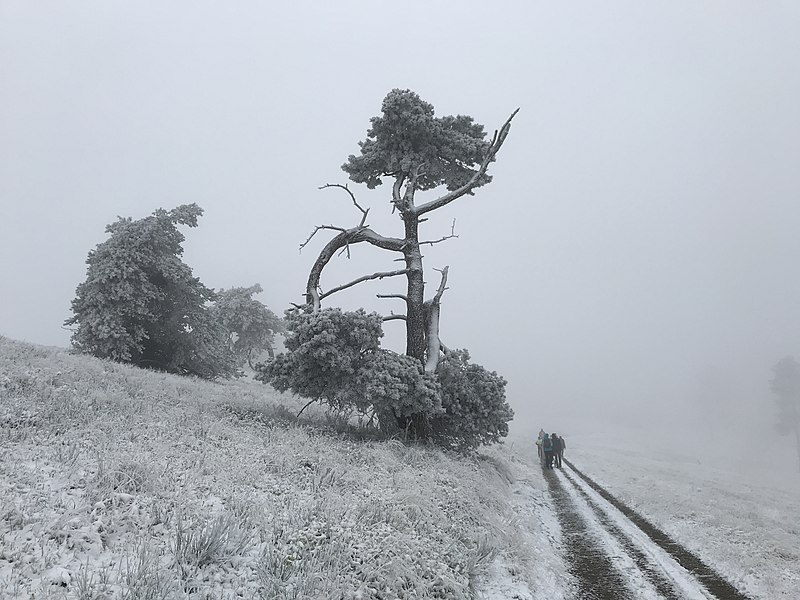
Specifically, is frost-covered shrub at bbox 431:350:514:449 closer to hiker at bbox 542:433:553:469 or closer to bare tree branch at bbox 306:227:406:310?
bare tree branch at bbox 306:227:406:310

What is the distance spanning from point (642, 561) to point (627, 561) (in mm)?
290

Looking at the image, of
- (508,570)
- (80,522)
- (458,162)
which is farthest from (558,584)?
(458,162)

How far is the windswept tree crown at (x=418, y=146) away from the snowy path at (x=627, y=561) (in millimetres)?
10471

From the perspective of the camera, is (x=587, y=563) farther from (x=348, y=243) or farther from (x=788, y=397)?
(x=788, y=397)

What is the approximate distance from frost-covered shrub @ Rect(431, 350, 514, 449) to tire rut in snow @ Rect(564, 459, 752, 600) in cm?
404

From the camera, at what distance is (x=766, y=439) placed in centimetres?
7212

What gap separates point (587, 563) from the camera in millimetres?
7820

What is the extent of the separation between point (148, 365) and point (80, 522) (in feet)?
69.5

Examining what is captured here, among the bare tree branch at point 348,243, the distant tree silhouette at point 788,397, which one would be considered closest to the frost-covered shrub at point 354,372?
the bare tree branch at point 348,243

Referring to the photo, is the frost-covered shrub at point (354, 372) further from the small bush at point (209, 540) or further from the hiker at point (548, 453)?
the hiker at point (548, 453)

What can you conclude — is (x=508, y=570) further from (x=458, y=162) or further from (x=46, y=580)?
(x=458, y=162)

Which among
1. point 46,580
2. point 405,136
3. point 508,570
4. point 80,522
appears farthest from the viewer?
point 405,136

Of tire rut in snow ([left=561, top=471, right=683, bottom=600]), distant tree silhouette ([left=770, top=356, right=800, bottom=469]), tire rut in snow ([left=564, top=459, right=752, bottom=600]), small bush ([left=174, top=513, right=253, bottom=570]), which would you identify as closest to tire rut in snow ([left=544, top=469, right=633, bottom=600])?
tire rut in snow ([left=561, top=471, right=683, bottom=600])

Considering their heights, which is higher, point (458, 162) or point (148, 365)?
point (458, 162)
